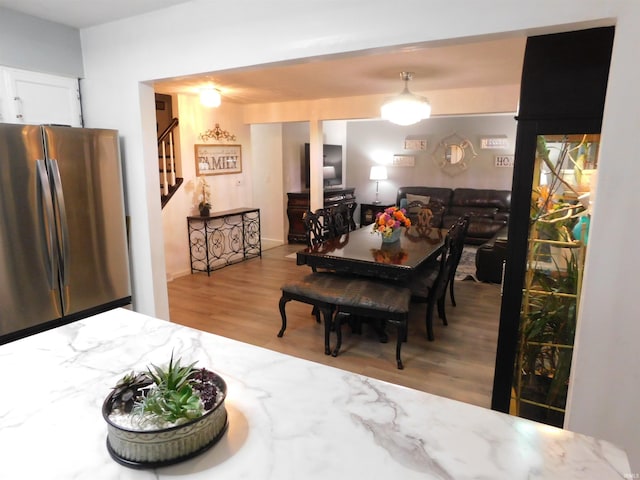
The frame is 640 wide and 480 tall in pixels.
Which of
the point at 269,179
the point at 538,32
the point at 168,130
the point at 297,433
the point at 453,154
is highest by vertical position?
the point at 538,32

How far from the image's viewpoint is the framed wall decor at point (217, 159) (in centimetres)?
571

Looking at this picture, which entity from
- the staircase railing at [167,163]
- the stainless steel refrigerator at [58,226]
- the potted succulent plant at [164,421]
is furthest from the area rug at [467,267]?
the potted succulent plant at [164,421]

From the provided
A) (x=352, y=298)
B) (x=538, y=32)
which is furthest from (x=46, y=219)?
(x=538, y=32)

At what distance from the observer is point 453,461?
910 mm

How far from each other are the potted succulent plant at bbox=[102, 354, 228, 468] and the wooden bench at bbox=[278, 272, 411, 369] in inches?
84.7

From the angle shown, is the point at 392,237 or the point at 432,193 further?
the point at 432,193

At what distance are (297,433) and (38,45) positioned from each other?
323 centimetres

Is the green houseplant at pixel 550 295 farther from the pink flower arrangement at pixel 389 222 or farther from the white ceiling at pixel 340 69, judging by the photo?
the pink flower arrangement at pixel 389 222

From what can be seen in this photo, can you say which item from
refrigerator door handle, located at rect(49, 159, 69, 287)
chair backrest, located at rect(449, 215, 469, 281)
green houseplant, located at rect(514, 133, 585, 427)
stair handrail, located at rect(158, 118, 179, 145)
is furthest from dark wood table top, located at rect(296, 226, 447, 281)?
stair handrail, located at rect(158, 118, 179, 145)

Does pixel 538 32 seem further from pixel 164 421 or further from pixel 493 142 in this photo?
pixel 493 142

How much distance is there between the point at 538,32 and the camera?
1749 millimetres

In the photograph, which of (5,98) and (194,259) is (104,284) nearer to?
(5,98)

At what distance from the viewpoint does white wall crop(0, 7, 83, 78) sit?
8.76 feet

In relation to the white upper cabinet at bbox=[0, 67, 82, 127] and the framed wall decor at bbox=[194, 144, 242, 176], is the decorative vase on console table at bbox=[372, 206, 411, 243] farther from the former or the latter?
the framed wall decor at bbox=[194, 144, 242, 176]
